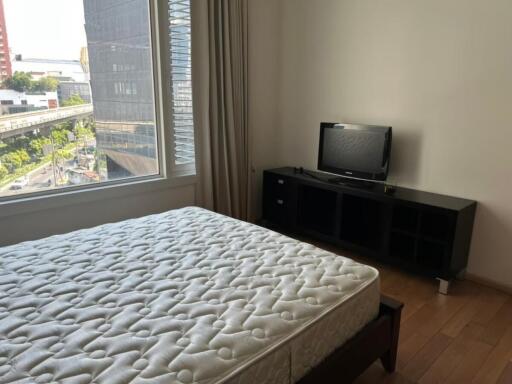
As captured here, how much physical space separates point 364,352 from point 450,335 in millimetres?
921

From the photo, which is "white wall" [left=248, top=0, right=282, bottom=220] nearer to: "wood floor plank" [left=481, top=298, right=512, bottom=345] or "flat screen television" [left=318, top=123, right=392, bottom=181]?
"flat screen television" [left=318, top=123, right=392, bottom=181]

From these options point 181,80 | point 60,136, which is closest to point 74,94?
point 60,136

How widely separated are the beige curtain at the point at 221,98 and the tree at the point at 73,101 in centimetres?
92

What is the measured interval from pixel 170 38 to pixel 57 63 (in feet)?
2.91

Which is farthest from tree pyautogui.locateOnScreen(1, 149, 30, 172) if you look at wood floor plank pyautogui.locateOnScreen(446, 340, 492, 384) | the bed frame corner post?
wood floor plank pyautogui.locateOnScreen(446, 340, 492, 384)

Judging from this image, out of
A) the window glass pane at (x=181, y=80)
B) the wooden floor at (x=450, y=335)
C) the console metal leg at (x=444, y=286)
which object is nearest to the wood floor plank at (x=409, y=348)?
the wooden floor at (x=450, y=335)

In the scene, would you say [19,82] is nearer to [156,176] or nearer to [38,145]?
[38,145]

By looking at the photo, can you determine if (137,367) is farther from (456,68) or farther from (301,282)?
(456,68)

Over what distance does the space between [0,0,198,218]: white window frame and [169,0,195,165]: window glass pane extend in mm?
57

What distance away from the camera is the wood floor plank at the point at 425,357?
188 cm

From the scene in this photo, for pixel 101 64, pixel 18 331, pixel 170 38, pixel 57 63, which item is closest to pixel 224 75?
pixel 170 38

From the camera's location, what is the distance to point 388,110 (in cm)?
312

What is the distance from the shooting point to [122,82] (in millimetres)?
2914

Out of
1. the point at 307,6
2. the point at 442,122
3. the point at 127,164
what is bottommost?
the point at 127,164
